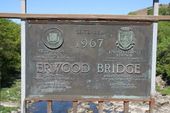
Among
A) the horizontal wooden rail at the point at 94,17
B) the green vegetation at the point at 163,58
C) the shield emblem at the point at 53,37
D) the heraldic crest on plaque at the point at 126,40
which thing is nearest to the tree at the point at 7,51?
the green vegetation at the point at 163,58

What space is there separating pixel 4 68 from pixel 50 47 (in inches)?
1291

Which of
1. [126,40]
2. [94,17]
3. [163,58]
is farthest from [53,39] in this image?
[163,58]

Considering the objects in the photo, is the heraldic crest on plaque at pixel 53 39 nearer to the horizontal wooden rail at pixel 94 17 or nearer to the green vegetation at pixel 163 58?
the horizontal wooden rail at pixel 94 17

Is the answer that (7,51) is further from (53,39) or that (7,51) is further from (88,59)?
(88,59)

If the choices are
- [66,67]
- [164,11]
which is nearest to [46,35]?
[66,67]

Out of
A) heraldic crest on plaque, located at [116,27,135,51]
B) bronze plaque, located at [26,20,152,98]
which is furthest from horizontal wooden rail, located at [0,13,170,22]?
heraldic crest on plaque, located at [116,27,135,51]

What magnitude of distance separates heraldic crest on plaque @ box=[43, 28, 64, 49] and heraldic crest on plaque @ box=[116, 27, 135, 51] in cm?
129

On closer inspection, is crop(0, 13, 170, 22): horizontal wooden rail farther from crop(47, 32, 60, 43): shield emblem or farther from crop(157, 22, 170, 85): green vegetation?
crop(157, 22, 170, 85): green vegetation

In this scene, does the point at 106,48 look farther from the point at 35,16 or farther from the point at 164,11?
the point at 164,11

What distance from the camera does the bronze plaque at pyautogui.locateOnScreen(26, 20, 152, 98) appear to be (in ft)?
26.6

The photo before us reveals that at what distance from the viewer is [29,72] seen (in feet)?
26.7

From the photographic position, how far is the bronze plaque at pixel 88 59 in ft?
26.6

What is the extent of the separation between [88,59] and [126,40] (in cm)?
95

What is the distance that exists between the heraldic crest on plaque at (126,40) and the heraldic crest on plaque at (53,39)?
50.7 inches
